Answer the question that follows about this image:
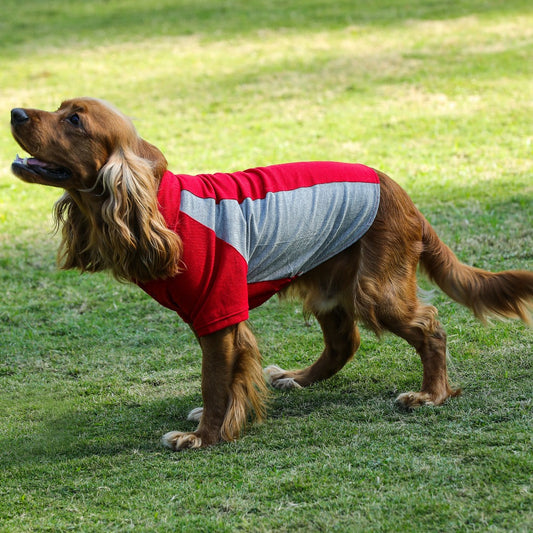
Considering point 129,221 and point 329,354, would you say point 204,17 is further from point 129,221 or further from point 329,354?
point 129,221

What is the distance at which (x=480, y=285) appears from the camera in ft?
→ 14.9

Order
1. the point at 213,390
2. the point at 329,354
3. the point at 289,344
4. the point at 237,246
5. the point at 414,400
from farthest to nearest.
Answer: the point at 289,344, the point at 329,354, the point at 414,400, the point at 213,390, the point at 237,246

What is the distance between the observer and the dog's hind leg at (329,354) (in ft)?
15.9

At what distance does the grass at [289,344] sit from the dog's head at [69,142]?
1458mm

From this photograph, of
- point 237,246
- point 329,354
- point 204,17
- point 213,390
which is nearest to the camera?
point 237,246

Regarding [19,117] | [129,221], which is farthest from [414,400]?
[19,117]

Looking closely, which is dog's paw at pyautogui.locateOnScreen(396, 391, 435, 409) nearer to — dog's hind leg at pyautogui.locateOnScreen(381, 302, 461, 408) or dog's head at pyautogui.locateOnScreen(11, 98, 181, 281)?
dog's hind leg at pyautogui.locateOnScreen(381, 302, 461, 408)

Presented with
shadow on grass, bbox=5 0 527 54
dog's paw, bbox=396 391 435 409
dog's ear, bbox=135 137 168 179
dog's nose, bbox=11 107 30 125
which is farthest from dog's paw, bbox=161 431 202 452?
shadow on grass, bbox=5 0 527 54

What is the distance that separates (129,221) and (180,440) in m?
1.17

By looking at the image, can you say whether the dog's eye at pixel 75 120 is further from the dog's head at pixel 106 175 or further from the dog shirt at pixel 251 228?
the dog shirt at pixel 251 228

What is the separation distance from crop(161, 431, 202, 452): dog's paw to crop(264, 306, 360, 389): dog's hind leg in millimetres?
897

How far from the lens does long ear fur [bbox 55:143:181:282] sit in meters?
3.88

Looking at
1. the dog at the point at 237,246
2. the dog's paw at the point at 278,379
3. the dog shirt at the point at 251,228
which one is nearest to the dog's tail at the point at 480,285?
the dog at the point at 237,246

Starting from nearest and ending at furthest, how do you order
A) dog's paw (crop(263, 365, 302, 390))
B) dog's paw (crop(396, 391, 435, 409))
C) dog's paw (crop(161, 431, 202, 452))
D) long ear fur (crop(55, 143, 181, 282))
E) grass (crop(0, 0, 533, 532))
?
grass (crop(0, 0, 533, 532)) < long ear fur (crop(55, 143, 181, 282)) < dog's paw (crop(161, 431, 202, 452)) < dog's paw (crop(396, 391, 435, 409)) < dog's paw (crop(263, 365, 302, 390))
